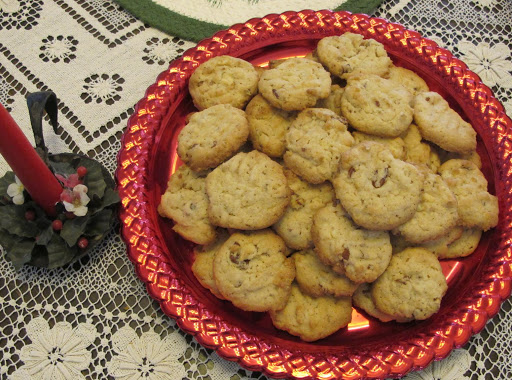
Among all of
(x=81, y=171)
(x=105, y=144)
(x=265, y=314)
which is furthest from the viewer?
(x=105, y=144)

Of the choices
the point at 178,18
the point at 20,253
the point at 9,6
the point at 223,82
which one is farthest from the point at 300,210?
the point at 9,6

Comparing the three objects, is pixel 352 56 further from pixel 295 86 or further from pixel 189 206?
pixel 189 206

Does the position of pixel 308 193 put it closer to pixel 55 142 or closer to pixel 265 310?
pixel 265 310

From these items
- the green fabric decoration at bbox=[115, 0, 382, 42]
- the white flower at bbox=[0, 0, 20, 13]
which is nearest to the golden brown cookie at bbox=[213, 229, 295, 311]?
the green fabric decoration at bbox=[115, 0, 382, 42]

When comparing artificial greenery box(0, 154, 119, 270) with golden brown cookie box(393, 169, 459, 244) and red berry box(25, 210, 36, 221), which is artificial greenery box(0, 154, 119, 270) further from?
golden brown cookie box(393, 169, 459, 244)

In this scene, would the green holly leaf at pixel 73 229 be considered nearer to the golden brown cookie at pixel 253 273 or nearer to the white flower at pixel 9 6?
the golden brown cookie at pixel 253 273

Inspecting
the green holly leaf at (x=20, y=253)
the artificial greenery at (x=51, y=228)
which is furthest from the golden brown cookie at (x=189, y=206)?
the green holly leaf at (x=20, y=253)
